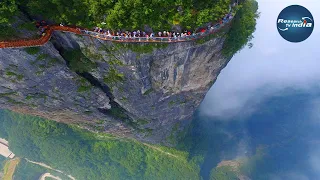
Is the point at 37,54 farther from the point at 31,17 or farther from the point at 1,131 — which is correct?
the point at 1,131

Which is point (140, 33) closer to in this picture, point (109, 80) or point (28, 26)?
point (109, 80)

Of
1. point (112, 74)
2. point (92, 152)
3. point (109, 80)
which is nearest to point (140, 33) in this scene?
point (112, 74)

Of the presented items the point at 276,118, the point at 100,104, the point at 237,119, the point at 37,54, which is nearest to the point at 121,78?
the point at 100,104

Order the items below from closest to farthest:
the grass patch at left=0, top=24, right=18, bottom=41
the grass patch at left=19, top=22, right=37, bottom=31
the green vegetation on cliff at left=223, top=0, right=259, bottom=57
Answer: the grass patch at left=0, top=24, right=18, bottom=41
the grass patch at left=19, top=22, right=37, bottom=31
the green vegetation on cliff at left=223, top=0, right=259, bottom=57

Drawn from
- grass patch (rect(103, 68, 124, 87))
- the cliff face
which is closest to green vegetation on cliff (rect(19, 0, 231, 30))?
the cliff face

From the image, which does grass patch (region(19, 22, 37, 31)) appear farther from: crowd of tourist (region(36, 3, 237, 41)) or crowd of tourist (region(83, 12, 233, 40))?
crowd of tourist (region(83, 12, 233, 40))

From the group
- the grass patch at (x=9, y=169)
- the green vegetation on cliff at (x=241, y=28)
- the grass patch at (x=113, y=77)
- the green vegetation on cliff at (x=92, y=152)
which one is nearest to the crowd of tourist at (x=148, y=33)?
the green vegetation on cliff at (x=241, y=28)
